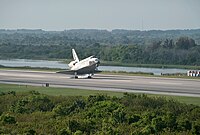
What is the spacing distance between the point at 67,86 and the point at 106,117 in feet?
103

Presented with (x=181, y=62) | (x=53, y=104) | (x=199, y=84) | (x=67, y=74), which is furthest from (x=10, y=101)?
(x=181, y=62)

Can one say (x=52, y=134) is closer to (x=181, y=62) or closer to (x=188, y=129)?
(x=188, y=129)

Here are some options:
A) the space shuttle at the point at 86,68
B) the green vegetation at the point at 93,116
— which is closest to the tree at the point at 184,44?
the space shuttle at the point at 86,68

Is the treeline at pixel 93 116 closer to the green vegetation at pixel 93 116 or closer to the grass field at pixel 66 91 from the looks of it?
the green vegetation at pixel 93 116

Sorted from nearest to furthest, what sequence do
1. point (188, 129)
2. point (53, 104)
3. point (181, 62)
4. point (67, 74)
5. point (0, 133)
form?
point (0, 133)
point (188, 129)
point (53, 104)
point (67, 74)
point (181, 62)

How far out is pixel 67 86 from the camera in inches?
2739

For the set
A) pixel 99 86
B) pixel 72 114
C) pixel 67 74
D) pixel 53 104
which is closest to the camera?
pixel 72 114

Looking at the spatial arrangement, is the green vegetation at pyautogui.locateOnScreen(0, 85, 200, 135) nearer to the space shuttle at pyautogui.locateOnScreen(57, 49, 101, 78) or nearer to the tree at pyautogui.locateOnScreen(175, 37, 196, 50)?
the space shuttle at pyautogui.locateOnScreen(57, 49, 101, 78)

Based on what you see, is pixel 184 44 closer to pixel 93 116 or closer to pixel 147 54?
pixel 147 54

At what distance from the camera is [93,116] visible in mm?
39219

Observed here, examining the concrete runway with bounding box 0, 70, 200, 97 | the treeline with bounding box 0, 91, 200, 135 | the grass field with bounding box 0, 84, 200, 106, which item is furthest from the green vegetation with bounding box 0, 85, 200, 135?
the concrete runway with bounding box 0, 70, 200, 97

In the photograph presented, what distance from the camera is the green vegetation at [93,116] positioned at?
3359cm

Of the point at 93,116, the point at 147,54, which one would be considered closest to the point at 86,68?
the point at 93,116

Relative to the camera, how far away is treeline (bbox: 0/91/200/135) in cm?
3356
